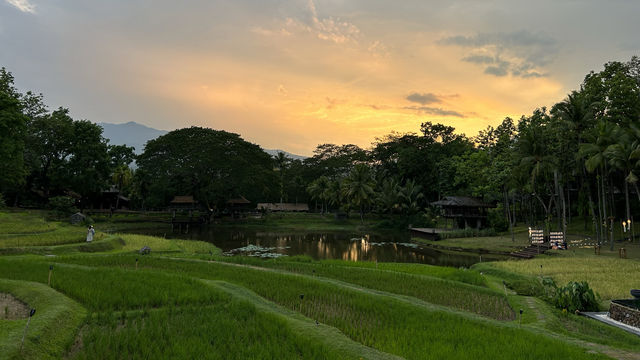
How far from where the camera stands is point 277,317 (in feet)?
34.4

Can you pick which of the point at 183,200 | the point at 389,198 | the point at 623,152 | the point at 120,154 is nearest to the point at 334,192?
the point at 389,198

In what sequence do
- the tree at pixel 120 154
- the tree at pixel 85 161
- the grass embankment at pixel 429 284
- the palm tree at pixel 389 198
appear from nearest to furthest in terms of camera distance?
the grass embankment at pixel 429 284 → the tree at pixel 85 161 → the palm tree at pixel 389 198 → the tree at pixel 120 154

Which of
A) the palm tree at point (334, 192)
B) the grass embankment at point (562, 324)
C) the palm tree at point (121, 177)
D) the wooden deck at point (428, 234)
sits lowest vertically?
the grass embankment at point (562, 324)

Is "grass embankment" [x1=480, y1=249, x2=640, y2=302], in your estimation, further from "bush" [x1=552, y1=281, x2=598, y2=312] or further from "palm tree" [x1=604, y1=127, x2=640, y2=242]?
"palm tree" [x1=604, y1=127, x2=640, y2=242]

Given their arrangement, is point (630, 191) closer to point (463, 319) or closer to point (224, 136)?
point (463, 319)

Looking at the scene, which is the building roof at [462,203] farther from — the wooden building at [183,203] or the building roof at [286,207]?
the wooden building at [183,203]

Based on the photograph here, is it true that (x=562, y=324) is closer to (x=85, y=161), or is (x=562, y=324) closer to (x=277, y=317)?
(x=277, y=317)

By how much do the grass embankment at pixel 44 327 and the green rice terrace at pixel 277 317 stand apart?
0.03 m

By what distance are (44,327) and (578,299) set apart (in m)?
17.2

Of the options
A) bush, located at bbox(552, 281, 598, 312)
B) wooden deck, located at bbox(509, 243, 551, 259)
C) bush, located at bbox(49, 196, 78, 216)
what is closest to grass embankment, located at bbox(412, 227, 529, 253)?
wooden deck, located at bbox(509, 243, 551, 259)

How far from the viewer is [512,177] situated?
47156mm

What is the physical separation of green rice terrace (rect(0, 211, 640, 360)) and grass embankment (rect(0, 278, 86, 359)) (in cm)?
3

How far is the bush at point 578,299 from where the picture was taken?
14.5 metres

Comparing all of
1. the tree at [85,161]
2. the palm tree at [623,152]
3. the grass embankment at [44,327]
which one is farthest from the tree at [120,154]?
the palm tree at [623,152]
